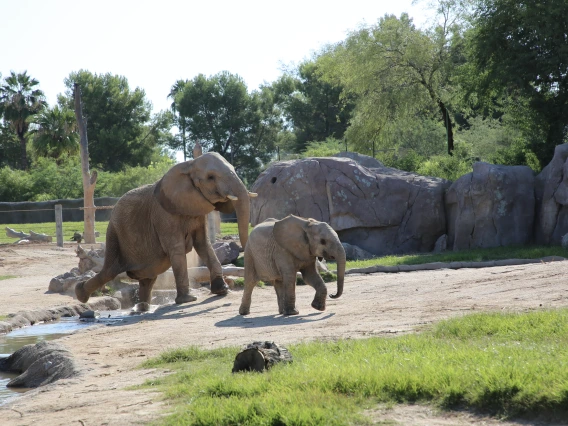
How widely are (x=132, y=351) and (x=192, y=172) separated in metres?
5.15

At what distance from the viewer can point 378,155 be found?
120ft

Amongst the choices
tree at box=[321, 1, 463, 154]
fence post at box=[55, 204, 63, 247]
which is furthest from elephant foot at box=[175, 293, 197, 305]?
tree at box=[321, 1, 463, 154]

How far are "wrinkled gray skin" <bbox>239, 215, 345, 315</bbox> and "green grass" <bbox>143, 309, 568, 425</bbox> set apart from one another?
10.6 feet

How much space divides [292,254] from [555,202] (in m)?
10.9

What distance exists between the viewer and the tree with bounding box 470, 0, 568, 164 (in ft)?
79.2

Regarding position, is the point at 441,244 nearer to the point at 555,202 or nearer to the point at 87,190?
the point at 555,202

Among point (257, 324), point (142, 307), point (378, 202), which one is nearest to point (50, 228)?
point (378, 202)

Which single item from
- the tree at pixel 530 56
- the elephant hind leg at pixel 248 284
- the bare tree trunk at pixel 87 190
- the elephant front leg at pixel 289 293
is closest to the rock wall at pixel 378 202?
the tree at pixel 530 56

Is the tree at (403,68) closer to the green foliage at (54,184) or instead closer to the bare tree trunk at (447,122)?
the bare tree trunk at (447,122)

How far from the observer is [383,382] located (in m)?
6.19

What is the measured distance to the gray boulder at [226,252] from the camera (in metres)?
20.7

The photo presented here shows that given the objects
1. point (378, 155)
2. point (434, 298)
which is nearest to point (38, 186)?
point (378, 155)

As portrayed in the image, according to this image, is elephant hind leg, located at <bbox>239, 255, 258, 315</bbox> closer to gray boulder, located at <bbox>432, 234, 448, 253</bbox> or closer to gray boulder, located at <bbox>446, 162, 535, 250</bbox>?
gray boulder, located at <bbox>446, 162, 535, 250</bbox>

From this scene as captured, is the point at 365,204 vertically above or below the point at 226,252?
above
